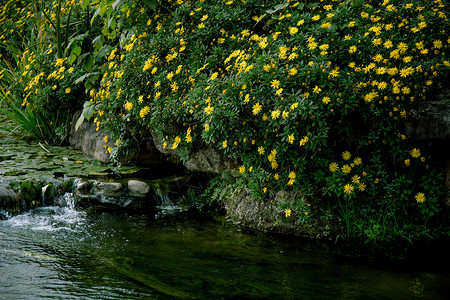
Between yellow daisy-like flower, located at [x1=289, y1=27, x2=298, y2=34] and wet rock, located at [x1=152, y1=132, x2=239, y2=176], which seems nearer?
yellow daisy-like flower, located at [x1=289, y1=27, x2=298, y2=34]

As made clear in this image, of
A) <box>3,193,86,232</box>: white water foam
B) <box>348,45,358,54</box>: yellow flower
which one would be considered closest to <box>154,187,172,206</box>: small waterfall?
<box>3,193,86,232</box>: white water foam

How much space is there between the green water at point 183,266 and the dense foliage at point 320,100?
0.44 m

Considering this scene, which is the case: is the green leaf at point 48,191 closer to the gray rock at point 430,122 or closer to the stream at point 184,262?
the stream at point 184,262

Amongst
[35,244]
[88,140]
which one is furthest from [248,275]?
[88,140]

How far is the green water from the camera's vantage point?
226cm

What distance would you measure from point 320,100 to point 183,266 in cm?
147

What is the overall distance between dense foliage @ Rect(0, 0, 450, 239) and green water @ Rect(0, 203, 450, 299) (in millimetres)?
443

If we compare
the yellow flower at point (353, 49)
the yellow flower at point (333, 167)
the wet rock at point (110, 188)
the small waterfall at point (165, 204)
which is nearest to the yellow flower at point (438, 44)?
the yellow flower at point (353, 49)

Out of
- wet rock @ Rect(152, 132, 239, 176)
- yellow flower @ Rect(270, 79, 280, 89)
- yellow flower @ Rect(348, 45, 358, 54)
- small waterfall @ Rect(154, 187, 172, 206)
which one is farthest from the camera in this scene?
small waterfall @ Rect(154, 187, 172, 206)

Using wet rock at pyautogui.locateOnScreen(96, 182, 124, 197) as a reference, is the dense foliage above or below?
above

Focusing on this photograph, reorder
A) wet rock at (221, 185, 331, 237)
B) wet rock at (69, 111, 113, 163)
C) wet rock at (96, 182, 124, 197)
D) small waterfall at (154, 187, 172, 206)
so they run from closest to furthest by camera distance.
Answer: wet rock at (221, 185, 331, 237) → wet rock at (96, 182, 124, 197) → small waterfall at (154, 187, 172, 206) → wet rock at (69, 111, 113, 163)

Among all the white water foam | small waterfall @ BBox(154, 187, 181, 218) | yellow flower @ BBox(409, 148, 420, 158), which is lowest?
small waterfall @ BBox(154, 187, 181, 218)

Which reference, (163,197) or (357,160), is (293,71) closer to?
(357,160)

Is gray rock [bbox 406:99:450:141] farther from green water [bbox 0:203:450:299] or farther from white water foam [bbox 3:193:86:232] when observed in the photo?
white water foam [bbox 3:193:86:232]
